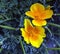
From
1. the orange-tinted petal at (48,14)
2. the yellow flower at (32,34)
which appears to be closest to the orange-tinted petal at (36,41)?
the yellow flower at (32,34)

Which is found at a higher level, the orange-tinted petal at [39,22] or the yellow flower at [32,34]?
the orange-tinted petal at [39,22]

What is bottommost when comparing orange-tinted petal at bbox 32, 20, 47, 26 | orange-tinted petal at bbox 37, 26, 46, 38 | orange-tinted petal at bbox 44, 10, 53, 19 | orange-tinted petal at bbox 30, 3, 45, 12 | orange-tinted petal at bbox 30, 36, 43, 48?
orange-tinted petal at bbox 30, 36, 43, 48

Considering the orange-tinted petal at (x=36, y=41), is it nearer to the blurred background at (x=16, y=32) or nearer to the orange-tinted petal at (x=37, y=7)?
the blurred background at (x=16, y=32)

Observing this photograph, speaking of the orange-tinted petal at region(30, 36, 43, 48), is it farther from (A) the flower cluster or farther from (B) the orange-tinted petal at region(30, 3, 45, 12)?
(B) the orange-tinted petal at region(30, 3, 45, 12)

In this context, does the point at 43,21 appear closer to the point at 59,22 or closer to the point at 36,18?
the point at 36,18

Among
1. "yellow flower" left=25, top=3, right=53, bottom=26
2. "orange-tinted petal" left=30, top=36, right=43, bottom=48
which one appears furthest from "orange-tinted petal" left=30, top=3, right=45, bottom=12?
"orange-tinted petal" left=30, top=36, right=43, bottom=48

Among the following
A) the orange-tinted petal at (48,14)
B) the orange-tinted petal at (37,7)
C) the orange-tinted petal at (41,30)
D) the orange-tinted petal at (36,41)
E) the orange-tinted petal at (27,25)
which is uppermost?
the orange-tinted petal at (37,7)
